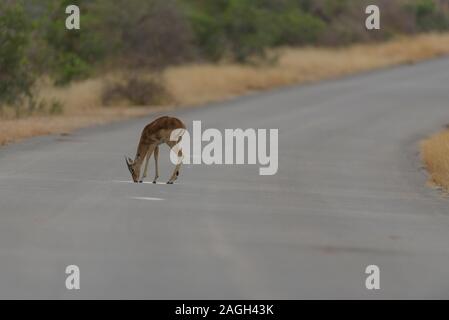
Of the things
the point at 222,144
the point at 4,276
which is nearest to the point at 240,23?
the point at 222,144

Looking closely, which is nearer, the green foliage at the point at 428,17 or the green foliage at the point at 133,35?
the green foliage at the point at 133,35

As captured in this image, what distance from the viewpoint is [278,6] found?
232ft

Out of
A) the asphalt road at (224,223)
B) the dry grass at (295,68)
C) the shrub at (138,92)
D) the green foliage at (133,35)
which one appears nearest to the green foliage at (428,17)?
the dry grass at (295,68)

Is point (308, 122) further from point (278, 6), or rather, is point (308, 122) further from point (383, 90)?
point (278, 6)

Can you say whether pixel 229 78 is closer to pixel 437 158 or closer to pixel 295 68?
pixel 295 68

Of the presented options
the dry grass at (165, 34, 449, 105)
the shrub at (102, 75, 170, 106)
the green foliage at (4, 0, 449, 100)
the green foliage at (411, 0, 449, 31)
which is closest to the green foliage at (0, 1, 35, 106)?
the green foliage at (4, 0, 449, 100)

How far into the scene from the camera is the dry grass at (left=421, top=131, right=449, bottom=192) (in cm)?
2134

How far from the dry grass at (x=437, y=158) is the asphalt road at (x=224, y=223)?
246 mm

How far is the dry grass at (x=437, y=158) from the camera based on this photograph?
21.3m

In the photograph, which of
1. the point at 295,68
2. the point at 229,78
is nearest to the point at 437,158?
the point at 229,78

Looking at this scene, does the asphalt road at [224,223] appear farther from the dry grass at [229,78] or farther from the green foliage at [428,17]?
the green foliage at [428,17]

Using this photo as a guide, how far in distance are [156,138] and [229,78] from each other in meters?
27.2

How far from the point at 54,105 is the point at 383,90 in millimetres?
14834

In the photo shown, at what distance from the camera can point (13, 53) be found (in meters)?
34.4
